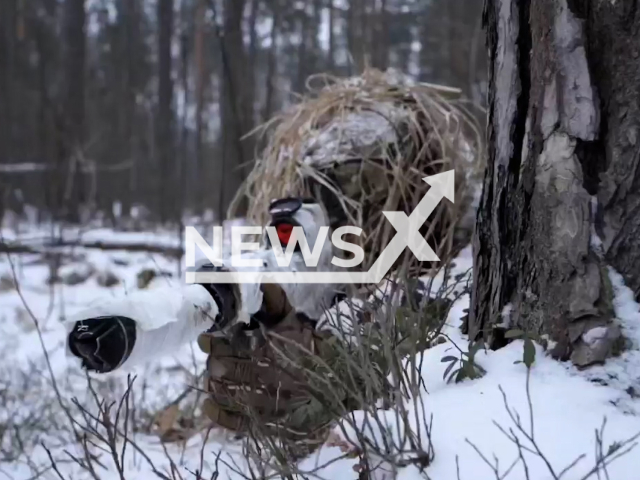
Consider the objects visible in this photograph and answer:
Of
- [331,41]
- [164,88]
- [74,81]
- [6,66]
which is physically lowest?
[74,81]

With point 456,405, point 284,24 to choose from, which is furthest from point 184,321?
Result: point 284,24

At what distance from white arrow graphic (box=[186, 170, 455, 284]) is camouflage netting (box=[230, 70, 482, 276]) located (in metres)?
0.04

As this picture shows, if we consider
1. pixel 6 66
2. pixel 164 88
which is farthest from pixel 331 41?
pixel 6 66

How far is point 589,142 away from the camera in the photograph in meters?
1.11

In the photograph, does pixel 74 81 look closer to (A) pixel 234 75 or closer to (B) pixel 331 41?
(A) pixel 234 75

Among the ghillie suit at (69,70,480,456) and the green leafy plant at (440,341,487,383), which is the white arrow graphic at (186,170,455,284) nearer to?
the ghillie suit at (69,70,480,456)

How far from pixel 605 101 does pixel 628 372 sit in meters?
0.46

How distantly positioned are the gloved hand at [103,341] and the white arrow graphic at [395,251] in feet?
0.94

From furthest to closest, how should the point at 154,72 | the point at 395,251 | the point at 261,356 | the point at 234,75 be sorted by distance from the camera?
the point at 154,72 < the point at 234,75 < the point at 395,251 < the point at 261,356

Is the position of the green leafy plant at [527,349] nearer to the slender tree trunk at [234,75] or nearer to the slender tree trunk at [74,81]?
the slender tree trunk at [234,75]

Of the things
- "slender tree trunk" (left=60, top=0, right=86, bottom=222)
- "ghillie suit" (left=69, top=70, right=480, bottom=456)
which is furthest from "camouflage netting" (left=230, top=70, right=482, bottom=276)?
"slender tree trunk" (left=60, top=0, right=86, bottom=222)

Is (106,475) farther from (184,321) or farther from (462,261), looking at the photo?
(462,261)

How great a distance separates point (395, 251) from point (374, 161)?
0.43m

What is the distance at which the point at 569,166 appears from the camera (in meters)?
1.11
